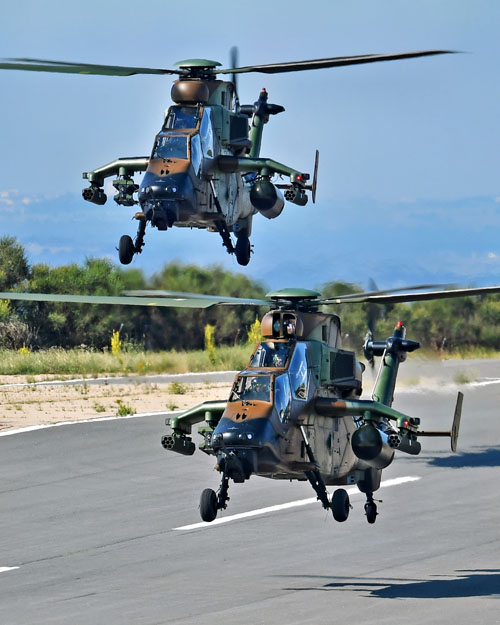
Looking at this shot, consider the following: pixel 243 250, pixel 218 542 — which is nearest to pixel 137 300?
pixel 243 250

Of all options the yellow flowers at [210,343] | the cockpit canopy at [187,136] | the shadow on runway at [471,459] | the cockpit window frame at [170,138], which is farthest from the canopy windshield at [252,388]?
the yellow flowers at [210,343]

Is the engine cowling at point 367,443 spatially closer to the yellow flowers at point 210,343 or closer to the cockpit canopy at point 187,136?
the cockpit canopy at point 187,136

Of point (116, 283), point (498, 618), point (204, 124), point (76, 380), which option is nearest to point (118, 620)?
point (498, 618)

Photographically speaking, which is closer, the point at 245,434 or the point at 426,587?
the point at 245,434

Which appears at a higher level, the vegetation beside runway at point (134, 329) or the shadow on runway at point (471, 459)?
the vegetation beside runway at point (134, 329)

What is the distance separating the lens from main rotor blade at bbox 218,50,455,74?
122 feet

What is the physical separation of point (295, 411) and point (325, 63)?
Result: 9545 mm

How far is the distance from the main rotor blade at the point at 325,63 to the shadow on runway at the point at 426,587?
90.3 feet

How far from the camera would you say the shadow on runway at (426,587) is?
207ft

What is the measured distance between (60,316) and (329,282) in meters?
57.4

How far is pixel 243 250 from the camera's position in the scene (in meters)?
46.9

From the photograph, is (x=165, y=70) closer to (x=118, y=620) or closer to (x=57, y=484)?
(x=118, y=620)

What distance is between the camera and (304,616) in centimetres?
5797

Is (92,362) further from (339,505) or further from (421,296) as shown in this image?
(421,296)
